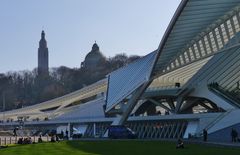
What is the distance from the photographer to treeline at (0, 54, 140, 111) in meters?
174

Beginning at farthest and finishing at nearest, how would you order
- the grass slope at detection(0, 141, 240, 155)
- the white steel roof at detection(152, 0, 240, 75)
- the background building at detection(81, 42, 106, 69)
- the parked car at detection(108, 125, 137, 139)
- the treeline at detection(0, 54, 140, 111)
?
the background building at detection(81, 42, 106, 69), the treeline at detection(0, 54, 140, 111), the parked car at detection(108, 125, 137, 139), the white steel roof at detection(152, 0, 240, 75), the grass slope at detection(0, 141, 240, 155)

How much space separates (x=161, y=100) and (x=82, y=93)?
41.2 meters

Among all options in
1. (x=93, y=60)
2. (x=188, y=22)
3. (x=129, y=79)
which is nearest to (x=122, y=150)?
(x=188, y=22)

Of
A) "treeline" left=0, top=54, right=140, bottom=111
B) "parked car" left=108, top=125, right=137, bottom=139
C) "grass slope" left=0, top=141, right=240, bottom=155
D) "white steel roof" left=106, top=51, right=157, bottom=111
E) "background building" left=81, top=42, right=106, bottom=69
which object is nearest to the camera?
"grass slope" left=0, top=141, right=240, bottom=155

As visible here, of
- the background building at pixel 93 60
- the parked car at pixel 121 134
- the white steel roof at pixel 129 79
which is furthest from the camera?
the background building at pixel 93 60

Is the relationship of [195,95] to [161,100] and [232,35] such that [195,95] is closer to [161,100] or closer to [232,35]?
[161,100]

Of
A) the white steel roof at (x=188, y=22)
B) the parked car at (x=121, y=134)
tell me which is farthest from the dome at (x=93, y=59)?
the white steel roof at (x=188, y=22)

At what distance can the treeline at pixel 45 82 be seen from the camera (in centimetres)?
17400

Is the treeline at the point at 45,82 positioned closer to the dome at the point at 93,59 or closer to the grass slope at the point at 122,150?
the dome at the point at 93,59

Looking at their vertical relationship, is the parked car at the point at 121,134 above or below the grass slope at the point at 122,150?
above

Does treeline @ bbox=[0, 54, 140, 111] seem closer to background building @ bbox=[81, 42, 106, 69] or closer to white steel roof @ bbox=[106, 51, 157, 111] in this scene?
background building @ bbox=[81, 42, 106, 69]

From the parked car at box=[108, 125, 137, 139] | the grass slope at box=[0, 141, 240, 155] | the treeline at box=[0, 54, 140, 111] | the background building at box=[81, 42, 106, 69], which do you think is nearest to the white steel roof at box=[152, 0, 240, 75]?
the parked car at box=[108, 125, 137, 139]

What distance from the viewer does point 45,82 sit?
185125mm

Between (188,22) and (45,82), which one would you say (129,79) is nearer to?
(188,22)
